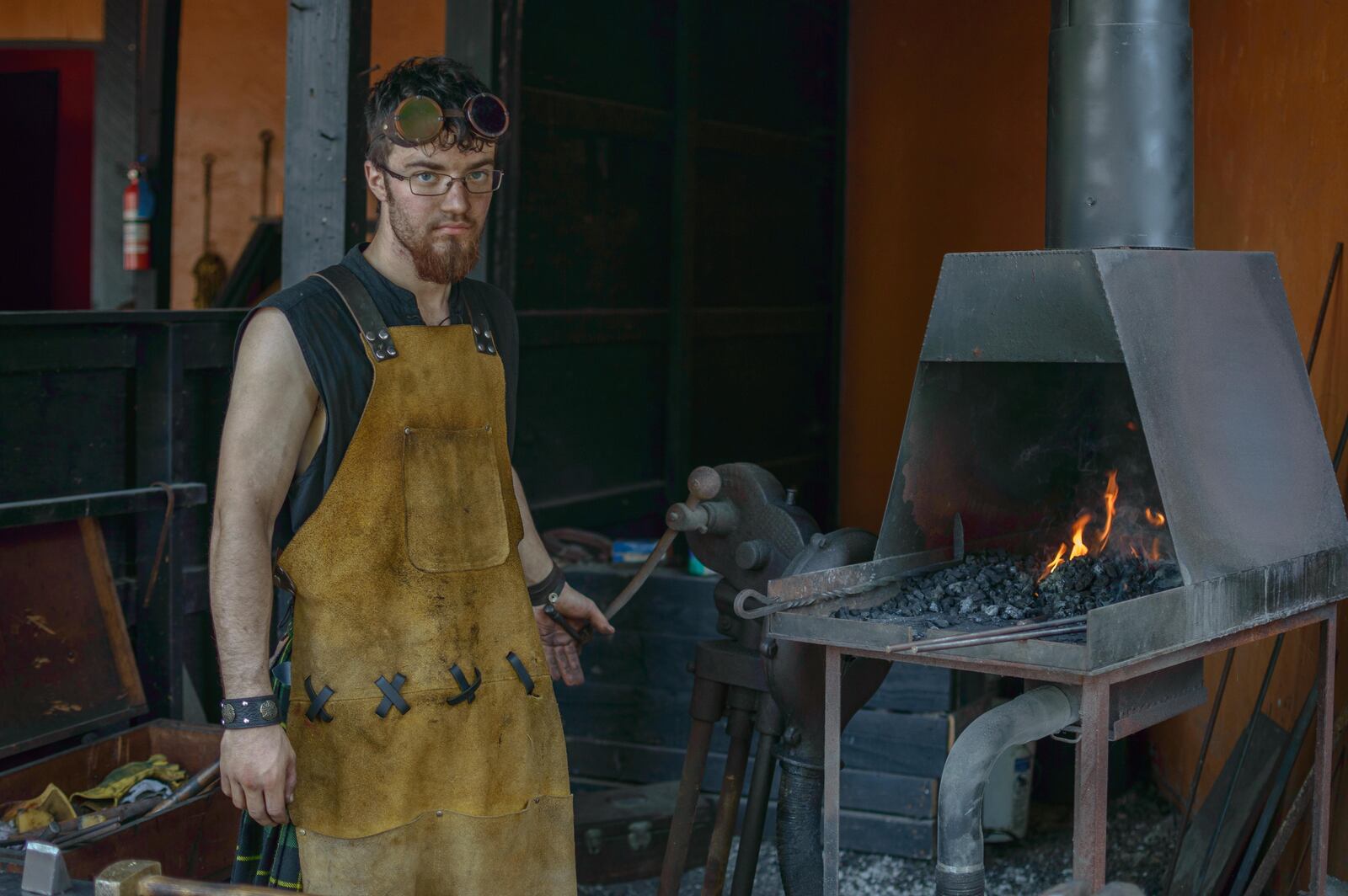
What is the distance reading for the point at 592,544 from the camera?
5.09 meters

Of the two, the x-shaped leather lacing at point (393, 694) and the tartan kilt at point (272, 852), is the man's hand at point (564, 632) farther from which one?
the tartan kilt at point (272, 852)

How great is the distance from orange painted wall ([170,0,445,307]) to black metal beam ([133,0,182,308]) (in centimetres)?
57

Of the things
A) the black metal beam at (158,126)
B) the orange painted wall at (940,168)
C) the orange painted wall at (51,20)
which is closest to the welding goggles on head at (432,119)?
the orange painted wall at (940,168)

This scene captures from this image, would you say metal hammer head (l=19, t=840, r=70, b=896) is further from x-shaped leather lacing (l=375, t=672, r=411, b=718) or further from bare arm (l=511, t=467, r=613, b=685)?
bare arm (l=511, t=467, r=613, b=685)

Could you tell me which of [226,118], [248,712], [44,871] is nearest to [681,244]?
[226,118]

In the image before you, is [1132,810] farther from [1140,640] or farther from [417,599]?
[417,599]

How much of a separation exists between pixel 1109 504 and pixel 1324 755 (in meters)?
0.71

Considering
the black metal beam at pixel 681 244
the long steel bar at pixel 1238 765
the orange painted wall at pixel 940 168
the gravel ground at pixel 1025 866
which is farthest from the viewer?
the black metal beam at pixel 681 244

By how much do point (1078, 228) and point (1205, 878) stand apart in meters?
1.67

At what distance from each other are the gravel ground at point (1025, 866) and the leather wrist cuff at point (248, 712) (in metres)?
2.07

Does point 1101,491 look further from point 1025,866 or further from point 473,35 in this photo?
point 473,35

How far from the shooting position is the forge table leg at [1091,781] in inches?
106

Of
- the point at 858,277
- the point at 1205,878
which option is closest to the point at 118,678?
the point at 1205,878

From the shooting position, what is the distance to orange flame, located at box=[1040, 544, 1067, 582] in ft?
11.0
